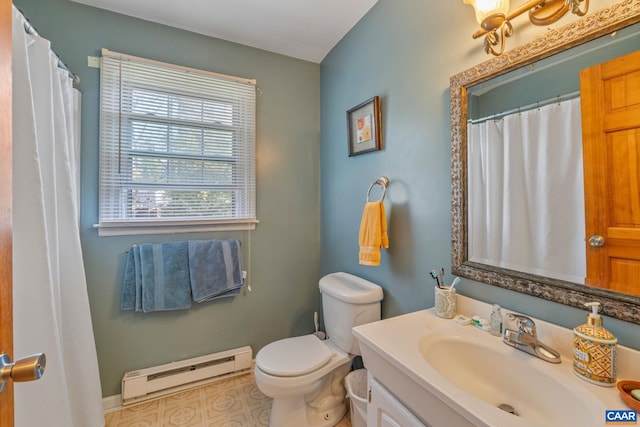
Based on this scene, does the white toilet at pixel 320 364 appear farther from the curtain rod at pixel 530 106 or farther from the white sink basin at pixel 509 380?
the curtain rod at pixel 530 106

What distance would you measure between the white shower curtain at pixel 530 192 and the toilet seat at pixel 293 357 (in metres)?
0.95

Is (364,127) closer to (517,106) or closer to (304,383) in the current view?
(517,106)

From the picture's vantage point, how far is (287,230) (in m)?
2.19

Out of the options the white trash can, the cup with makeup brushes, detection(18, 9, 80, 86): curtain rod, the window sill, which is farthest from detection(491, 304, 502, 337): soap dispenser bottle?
detection(18, 9, 80, 86): curtain rod

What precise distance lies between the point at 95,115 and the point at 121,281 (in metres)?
1.05

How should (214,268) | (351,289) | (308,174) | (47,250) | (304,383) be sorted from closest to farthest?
(47,250) → (304,383) → (351,289) → (214,268) → (308,174)

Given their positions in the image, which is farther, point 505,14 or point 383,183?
point 383,183

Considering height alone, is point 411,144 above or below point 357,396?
above

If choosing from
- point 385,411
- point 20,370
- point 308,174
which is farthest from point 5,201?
point 308,174

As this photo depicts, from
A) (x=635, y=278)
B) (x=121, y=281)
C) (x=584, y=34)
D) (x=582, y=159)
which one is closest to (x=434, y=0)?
(x=584, y=34)

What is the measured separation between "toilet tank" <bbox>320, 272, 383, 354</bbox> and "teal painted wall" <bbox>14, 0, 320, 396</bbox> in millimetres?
641

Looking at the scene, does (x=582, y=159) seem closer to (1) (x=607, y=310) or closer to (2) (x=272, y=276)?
(1) (x=607, y=310)

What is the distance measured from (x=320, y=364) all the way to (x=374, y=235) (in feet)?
2.42

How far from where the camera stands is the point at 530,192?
0.93 m
